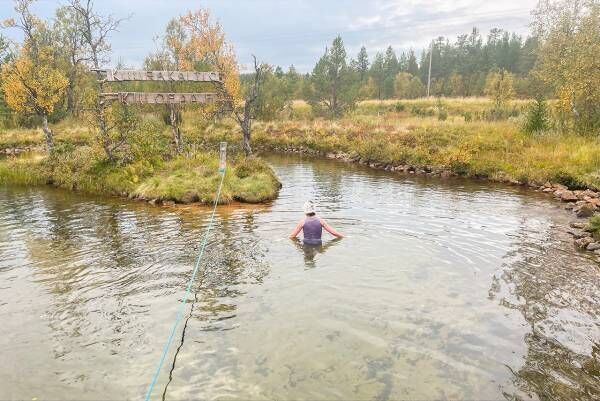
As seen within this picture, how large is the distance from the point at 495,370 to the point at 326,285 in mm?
4107

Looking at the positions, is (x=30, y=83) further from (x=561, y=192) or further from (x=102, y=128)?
(x=561, y=192)

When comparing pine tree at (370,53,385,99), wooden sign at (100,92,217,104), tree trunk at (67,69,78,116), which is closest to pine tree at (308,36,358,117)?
pine tree at (370,53,385,99)

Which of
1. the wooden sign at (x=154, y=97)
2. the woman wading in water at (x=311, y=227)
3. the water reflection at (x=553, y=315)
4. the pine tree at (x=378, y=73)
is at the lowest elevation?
the water reflection at (x=553, y=315)

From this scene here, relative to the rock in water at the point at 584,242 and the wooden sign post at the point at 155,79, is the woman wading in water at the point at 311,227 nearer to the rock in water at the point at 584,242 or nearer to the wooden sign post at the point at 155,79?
the rock in water at the point at 584,242

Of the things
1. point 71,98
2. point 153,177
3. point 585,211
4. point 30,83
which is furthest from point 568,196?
point 71,98

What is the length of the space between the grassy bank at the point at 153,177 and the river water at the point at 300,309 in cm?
286

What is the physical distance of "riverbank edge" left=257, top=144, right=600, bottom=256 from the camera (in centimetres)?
1300

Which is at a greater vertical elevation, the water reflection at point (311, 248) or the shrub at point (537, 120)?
the shrub at point (537, 120)

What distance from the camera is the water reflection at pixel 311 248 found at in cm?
1128

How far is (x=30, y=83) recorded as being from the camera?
24.0 metres

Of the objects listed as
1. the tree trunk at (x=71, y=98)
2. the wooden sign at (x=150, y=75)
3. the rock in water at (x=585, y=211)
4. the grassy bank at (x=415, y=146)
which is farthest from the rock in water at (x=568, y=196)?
the tree trunk at (x=71, y=98)

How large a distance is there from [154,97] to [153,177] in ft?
14.2

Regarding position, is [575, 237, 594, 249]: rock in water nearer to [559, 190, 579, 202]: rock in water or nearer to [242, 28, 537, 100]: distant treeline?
[559, 190, 579, 202]: rock in water

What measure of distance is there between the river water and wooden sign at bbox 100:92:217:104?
7.66m
